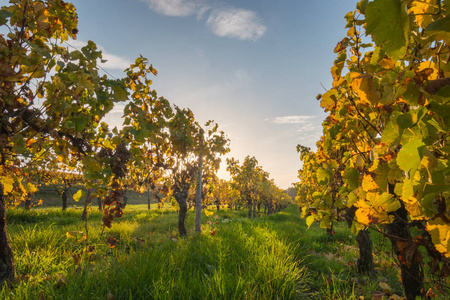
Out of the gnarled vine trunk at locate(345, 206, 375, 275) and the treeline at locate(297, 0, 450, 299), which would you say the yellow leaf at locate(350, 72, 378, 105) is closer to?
the treeline at locate(297, 0, 450, 299)

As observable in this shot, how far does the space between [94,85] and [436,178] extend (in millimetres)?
2357

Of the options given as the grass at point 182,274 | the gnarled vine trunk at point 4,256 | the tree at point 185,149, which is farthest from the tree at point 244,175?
the gnarled vine trunk at point 4,256

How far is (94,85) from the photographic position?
1.97 metres

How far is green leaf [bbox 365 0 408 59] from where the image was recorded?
1.63 feet

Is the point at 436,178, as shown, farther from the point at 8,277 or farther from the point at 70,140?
the point at 8,277

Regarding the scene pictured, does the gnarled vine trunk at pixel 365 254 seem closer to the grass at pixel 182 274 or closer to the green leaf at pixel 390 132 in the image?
the grass at pixel 182 274

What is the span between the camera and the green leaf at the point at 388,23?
1.63ft

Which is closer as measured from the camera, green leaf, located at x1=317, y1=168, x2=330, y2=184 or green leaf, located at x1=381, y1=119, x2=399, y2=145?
green leaf, located at x1=381, y1=119, x2=399, y2=145

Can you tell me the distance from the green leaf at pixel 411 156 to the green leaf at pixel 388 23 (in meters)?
0.24

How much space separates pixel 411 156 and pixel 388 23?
34cm

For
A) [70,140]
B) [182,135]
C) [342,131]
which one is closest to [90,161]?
[70,140]

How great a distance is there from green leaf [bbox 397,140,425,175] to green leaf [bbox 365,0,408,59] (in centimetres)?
24

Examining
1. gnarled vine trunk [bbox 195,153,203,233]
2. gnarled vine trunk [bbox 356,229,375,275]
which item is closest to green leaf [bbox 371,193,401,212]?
gnarled vine trunk [bbox 356,229,375,275]

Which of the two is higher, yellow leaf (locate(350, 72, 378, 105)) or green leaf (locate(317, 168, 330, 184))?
yellow leaf (locate(350, 72, 378, 105))
